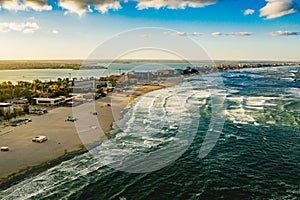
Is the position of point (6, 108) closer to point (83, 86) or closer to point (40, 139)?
point (40, 139)

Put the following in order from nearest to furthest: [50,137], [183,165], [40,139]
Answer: [183,165], [40,139], [50,137]

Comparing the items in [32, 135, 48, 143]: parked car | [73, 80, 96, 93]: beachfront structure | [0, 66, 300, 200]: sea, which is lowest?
[0, 66, 300, 200]: sea

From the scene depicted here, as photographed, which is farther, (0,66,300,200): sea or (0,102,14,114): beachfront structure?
(0,102,14,114): beachfront structure

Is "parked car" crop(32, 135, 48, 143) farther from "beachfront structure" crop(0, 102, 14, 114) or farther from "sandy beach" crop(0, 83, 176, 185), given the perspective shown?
"beachfront structure" crop(0, 102, 14, 114)

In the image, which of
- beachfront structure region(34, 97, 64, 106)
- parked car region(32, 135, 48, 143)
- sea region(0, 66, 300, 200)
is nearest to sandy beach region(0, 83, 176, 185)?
parked car region(32, 135, 48, 143)

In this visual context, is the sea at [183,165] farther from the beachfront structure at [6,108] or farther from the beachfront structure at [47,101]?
the beachfront structure at [47,101]

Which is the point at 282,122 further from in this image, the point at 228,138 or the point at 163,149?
the point at 163,149

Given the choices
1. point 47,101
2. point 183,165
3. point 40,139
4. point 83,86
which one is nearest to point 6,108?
point 47,101

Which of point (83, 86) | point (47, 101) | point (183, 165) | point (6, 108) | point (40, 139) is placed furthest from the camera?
point (83, 86)
